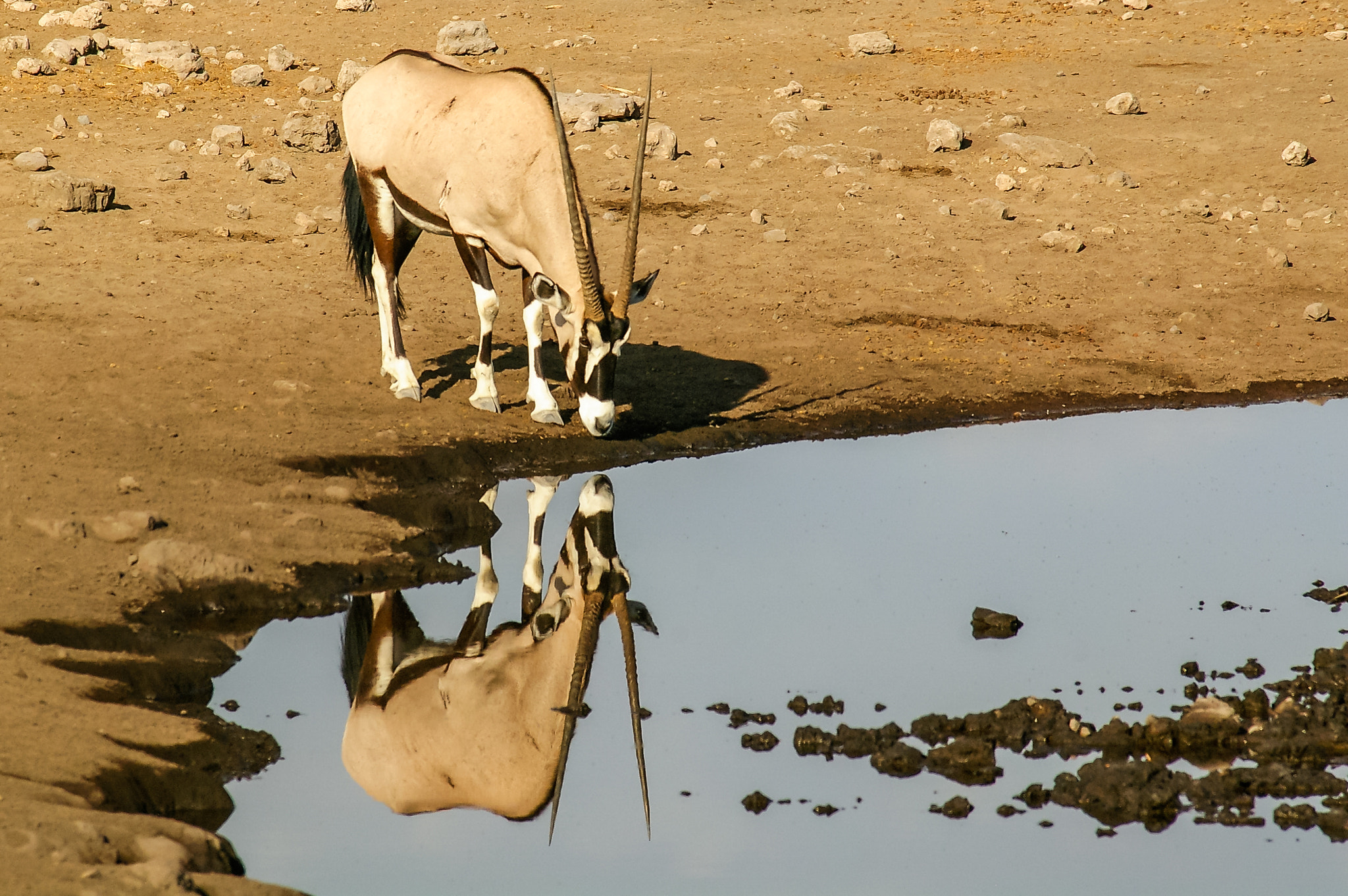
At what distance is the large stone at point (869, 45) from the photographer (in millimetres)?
19375

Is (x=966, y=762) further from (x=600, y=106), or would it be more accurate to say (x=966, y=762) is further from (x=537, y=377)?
(x=600, y=106)

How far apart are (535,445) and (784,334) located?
115 inches

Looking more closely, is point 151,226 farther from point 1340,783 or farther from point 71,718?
point 1340,783

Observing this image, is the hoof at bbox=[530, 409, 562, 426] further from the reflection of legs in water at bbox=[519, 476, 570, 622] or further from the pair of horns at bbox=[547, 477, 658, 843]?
the pair of horns at bbox=[547, 477, 658, 843]

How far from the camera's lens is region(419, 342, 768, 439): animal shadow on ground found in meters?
9.69

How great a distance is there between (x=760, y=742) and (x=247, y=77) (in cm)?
1348

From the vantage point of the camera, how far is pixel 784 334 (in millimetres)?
11383

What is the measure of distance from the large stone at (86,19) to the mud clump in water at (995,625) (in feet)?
51.4

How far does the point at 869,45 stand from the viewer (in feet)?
63.6

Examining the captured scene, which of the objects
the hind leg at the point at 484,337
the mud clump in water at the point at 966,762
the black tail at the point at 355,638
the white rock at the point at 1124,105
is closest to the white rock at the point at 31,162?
the hind leg at the point at 484,337

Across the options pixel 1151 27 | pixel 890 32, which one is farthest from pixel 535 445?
pixel 1151 27

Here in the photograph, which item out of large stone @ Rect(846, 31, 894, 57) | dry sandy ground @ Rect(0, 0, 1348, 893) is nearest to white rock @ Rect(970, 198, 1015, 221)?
dry sandy ground @ Rect(0, 0, 1348, 893)

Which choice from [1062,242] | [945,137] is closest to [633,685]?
[1062,242]

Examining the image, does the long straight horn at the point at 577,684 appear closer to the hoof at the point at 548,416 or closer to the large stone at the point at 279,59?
the hoof at the point at 548,416
